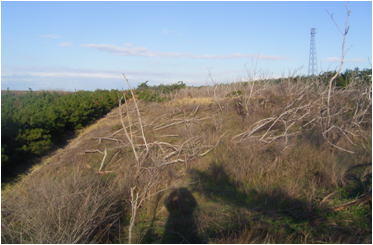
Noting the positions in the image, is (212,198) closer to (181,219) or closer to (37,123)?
(181,219)

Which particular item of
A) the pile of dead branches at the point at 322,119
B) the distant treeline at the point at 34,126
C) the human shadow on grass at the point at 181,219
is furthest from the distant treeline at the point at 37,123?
the pile of dead branches at the point at 322,119

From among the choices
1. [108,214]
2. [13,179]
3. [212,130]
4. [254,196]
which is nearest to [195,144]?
[212,130]

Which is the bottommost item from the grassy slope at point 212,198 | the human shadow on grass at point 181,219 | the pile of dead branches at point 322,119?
the human shadow on grass at point 181,219

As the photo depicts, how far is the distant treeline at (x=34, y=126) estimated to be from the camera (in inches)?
366

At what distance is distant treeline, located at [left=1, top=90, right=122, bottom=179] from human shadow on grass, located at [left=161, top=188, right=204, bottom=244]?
14.8 ft

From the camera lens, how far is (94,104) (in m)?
16.9

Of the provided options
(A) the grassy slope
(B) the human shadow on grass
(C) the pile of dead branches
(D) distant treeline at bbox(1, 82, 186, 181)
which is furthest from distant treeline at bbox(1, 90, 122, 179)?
(C) the pile of dead branches

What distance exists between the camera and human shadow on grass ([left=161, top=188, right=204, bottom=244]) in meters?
5.16

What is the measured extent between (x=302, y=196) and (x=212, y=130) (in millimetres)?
3855

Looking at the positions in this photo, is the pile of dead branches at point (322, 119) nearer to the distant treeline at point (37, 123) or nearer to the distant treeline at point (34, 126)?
the distant treeline at point (37, 123)

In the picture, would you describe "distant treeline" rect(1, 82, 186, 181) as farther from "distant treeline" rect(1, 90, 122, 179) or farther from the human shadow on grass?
the human shadow on grass

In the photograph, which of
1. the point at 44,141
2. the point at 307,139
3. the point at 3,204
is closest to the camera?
the point at 3,204

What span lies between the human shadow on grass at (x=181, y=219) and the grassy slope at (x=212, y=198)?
0.05 feet

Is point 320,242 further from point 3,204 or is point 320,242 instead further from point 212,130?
point 212,130
